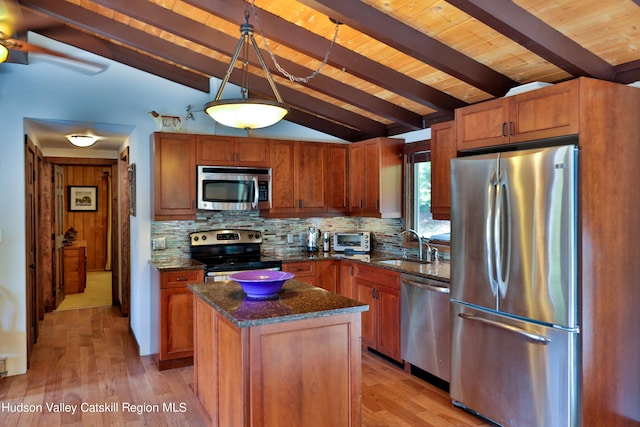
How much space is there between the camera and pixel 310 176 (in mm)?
4965

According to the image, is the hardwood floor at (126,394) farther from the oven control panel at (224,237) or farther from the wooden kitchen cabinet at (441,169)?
the wooden kitchen cabinet at (441,169)

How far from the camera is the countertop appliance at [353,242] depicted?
4.97m

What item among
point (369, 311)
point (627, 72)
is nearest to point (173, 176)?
point (369, 311)

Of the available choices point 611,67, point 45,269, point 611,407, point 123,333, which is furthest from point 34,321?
point 611,67

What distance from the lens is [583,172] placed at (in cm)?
244

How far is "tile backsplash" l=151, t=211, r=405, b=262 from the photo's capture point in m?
4.56

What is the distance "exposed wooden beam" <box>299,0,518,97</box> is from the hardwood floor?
7.71 ft

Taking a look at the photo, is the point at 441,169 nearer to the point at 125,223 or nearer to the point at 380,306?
the point at 380,306

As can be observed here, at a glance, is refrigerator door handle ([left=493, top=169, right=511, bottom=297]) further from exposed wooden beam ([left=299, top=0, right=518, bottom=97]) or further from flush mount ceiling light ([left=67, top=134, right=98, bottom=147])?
flush mount ceiling light ([left=67, top=134, right=98, bottom=147])

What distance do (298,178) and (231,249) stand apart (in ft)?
3.40

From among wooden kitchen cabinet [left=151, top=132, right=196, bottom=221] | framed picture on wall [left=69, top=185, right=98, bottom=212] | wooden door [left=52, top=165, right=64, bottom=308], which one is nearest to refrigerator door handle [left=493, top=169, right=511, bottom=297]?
wooden kitchen cabinet [left=151, top=132, right=196, bottom=221]

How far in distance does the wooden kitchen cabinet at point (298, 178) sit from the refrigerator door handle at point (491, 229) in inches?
94.4

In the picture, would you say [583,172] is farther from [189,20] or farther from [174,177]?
[174,177]

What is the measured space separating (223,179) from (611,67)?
129 inches
